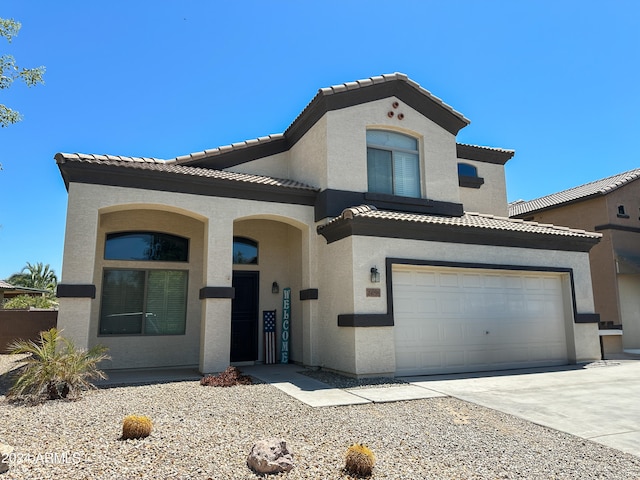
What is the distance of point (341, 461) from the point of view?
4.98 m

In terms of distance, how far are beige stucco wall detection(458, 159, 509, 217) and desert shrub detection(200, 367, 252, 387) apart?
35.9ft

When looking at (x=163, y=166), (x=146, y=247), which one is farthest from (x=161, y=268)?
(x=163, y=166)

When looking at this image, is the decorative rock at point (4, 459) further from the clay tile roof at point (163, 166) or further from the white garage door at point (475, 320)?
the white garage door at point (475, 320)

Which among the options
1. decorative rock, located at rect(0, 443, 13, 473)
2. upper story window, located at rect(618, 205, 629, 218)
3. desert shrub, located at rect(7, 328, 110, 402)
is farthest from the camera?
upper story window, located at rect(618, 205, 629, 218)

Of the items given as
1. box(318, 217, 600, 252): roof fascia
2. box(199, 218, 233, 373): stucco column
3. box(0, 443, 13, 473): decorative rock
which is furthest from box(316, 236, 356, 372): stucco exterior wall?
box(0, 443, 13, 473): decorative rock

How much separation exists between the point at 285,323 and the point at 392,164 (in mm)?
5561

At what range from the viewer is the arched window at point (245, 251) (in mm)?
13453

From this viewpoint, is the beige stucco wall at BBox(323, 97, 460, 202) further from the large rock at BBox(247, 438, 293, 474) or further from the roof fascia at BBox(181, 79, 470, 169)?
the large rock at BBox(247, 438, 293, 474)

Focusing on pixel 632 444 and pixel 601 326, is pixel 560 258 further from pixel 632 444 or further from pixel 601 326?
pixel 632 444

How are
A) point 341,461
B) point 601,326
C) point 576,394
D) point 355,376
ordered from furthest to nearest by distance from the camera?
point 601,326 → point 355,376 → point 576,394 → point 341,461

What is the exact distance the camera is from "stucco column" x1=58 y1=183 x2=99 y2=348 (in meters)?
9.56

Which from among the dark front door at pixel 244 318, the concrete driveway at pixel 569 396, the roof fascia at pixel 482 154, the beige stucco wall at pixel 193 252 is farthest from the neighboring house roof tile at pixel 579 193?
the dark front door at pixel 244 318

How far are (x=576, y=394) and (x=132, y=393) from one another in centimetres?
837

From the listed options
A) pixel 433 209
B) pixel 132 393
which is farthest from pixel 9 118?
pixel 433 209
